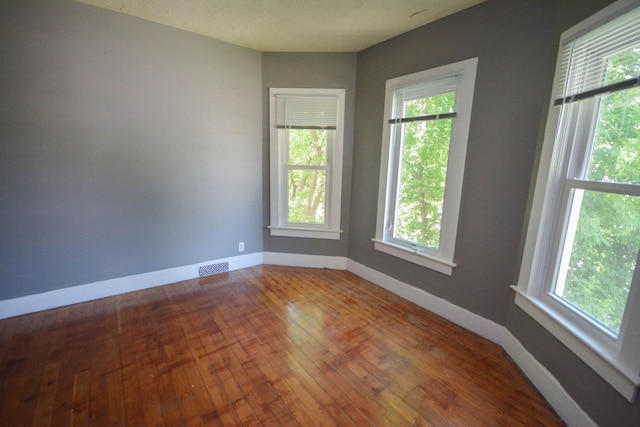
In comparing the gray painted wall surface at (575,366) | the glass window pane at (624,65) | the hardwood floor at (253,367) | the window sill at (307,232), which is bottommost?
the hardwood floor at (253,367)

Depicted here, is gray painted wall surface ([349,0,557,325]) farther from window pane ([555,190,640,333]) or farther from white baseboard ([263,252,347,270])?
white baseboard ([263,252,347,270])

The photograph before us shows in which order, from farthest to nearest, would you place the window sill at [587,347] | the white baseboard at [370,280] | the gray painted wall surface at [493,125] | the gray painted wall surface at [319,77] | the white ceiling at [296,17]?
the gray painted wall surface at [319,77] < the white ceiling at [296,17] < the gray painted wall surface at [493,125] < the white baseboard at [370,280] < the window sill at [587,347]

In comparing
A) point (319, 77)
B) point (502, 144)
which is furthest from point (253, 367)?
point (319, 77)

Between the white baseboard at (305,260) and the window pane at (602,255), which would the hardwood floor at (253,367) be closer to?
the window pane at (602,255)

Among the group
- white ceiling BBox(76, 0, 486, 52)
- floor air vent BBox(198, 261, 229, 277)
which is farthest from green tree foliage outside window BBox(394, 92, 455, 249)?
floor air vent BBox(198, 261, 229, 277)

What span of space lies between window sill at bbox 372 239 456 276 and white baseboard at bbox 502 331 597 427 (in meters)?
0.63

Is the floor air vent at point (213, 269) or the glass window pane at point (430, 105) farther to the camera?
the floor air vent at point (213, 269)

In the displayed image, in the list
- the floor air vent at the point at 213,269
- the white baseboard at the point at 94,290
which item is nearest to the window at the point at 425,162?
the floor air vent at the point at 213,269

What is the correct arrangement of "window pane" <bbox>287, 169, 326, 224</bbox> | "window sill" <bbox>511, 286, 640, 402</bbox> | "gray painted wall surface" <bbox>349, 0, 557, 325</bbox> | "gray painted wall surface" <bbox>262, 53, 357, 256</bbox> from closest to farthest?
1. "window sill" <bbox>511, 286, 640, 402</bbox>
2. "gray painted wall surface" <bbox>349, 0, 557, 325</bbox>
3. "gray painted wall surface" <bbox>262, 53, 357, 256</bbox>
4. "window pane" <bbox>287, 169, 326, 224</bbox>

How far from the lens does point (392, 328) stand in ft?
7.32

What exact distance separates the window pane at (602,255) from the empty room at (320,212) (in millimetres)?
11

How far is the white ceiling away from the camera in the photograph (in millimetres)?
2104

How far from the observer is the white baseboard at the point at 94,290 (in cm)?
222

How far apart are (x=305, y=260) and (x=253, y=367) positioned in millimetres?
1780
